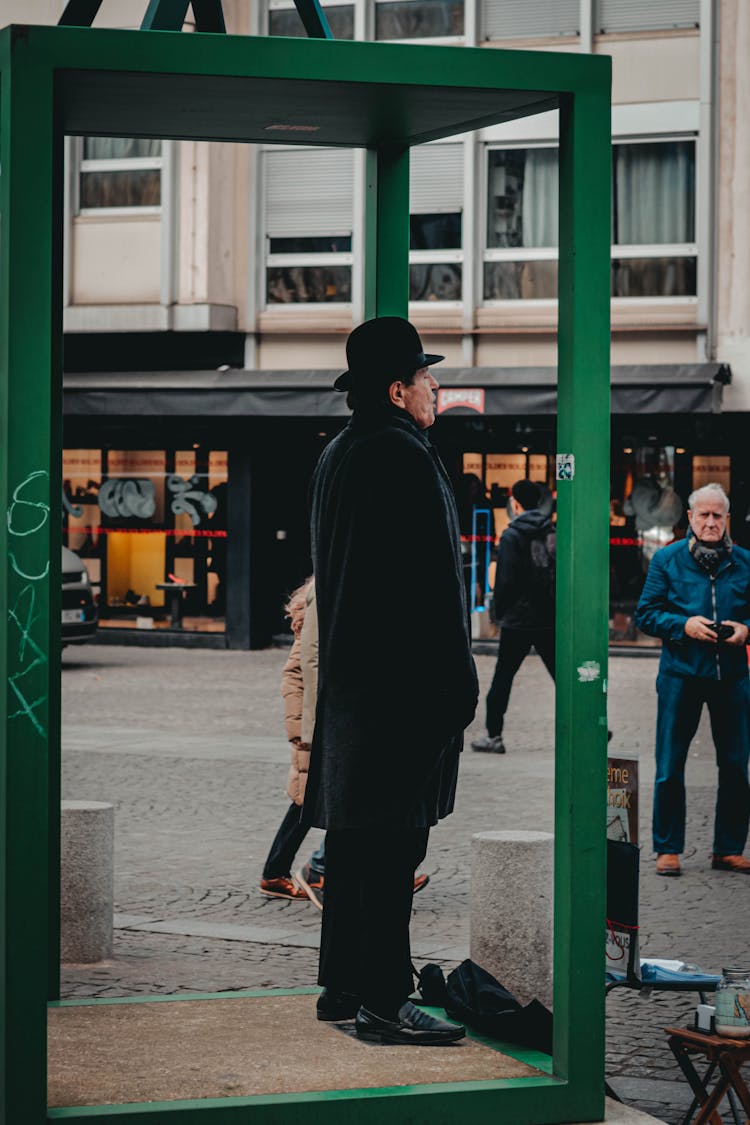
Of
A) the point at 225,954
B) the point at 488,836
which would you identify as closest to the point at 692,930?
the point at 488,836

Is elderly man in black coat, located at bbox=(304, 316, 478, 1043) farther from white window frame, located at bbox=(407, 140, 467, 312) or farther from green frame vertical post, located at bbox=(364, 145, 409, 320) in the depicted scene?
white window frame, located at bbox=(407, 140, 467, 312)

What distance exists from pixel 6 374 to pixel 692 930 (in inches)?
177

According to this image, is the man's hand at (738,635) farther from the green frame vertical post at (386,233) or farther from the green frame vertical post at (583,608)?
the green frame vertical post at (583,608)

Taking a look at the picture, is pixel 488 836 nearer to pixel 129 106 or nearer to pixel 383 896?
pixel 383 896

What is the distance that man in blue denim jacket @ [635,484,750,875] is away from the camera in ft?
28.3

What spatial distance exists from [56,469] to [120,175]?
19326 mm

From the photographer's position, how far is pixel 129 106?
4621 mm

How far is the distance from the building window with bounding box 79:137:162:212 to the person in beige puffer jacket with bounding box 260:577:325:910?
16.5m

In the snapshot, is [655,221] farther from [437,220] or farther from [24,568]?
[24,568]

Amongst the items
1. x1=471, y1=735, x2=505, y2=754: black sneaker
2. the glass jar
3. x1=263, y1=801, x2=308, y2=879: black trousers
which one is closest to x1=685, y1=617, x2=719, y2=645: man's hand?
x1=263, y1=801, x2=308, y2=879: black trousers

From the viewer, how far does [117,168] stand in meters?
23.5

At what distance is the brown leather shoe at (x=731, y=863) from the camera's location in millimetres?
8695

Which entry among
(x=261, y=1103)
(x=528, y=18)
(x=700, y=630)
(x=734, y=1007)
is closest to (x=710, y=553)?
(x=700, y=630)

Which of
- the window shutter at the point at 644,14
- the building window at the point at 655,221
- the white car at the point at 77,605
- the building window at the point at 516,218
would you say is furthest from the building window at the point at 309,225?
the white car at the point at 77,605
